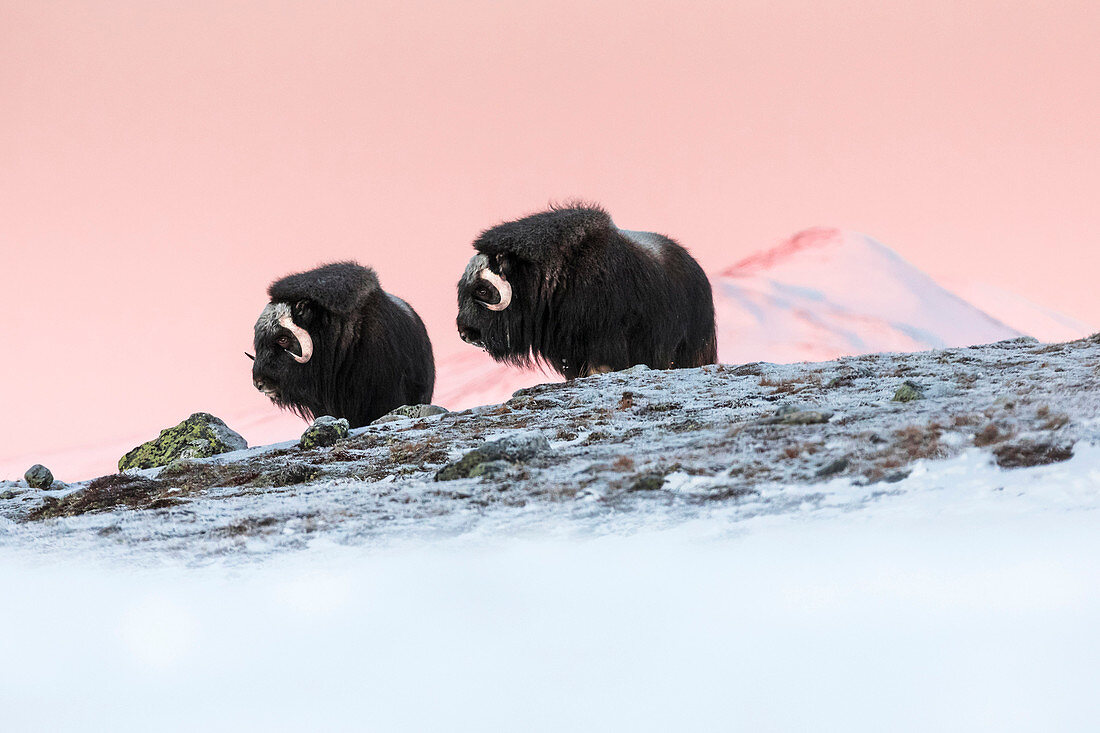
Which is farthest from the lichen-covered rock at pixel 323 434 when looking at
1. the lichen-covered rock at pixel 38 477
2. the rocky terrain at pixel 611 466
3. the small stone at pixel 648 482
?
the small stone at pixel 648 482

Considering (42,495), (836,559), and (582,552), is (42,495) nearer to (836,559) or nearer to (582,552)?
(582,552)

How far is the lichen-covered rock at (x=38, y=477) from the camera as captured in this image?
5.31 metres

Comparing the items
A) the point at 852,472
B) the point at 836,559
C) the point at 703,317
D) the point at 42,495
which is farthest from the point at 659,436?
the point at 703,317

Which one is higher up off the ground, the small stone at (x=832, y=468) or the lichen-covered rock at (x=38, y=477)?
the lichen-covered rock at (x=38, y=477)

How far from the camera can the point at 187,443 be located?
6.69m

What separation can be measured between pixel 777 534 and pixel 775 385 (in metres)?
2.35

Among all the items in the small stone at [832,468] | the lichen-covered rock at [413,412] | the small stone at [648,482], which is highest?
the lichen-covered rock at [413,412]

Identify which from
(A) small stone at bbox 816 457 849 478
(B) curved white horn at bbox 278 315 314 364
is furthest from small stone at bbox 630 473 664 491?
(B) curved white horn at bbox 278 315 314 364

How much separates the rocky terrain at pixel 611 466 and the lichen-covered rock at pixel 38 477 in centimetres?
6

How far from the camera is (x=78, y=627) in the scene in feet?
10.1

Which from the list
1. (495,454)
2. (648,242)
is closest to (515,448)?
(495,454)

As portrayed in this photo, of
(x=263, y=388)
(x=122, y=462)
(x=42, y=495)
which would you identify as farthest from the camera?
(x=263, y=388)

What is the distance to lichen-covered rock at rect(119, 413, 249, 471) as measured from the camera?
6.60 m

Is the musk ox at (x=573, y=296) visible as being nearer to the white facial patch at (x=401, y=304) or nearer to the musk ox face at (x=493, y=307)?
the musk ox face at (x=493, y=307)
